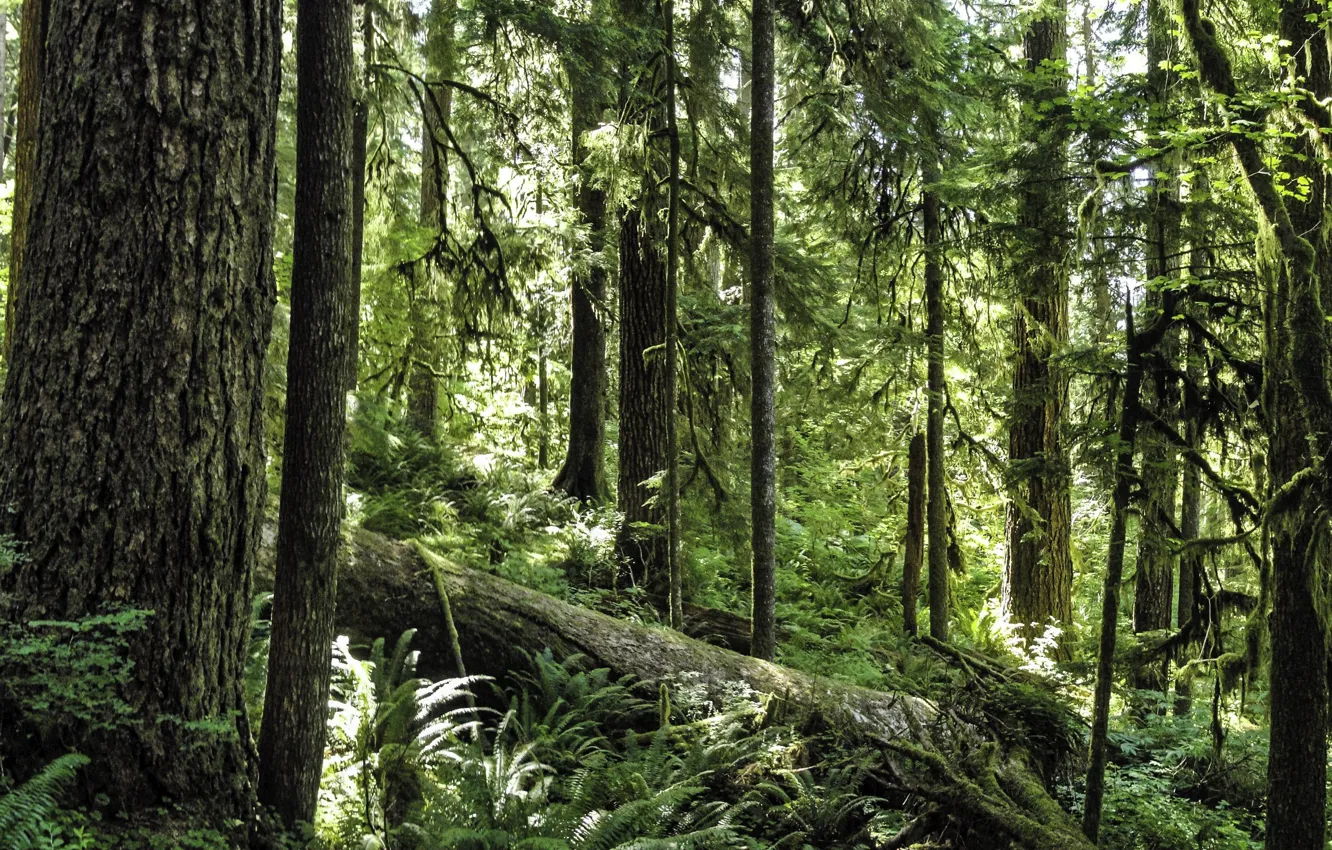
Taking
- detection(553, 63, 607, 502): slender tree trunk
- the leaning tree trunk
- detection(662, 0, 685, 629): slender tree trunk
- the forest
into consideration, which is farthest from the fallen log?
detection(553, 63, 607, 502): slender tree trunk

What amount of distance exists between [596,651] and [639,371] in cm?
453

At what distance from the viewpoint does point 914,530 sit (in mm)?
11109

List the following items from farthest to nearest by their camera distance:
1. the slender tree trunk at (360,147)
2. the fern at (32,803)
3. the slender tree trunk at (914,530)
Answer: the slender tree trunk at (914,530) < the slender tree trunk at (360,147) < the fern at (32,803)

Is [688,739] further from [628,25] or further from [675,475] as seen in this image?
[628,25]

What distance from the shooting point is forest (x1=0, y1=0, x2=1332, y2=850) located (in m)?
3.49

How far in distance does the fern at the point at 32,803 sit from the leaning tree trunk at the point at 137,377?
0.71 ft

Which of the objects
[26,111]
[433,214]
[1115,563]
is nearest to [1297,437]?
[1115,563]

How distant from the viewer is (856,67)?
9828 mm

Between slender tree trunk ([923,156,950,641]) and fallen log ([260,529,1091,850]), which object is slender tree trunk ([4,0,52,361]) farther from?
slender tree trunk ([923,156,950,641])

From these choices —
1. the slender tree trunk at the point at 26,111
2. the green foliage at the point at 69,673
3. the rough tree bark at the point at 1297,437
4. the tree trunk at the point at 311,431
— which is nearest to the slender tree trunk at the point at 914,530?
the rough tree bark at the point at 1297,437

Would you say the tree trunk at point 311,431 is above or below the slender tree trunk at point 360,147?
below

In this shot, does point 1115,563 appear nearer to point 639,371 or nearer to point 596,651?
point 596,651

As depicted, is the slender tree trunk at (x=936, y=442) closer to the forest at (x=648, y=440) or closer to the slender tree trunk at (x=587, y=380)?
the forest at (x=648, y=440)

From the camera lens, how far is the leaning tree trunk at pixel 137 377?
341 centimetres
